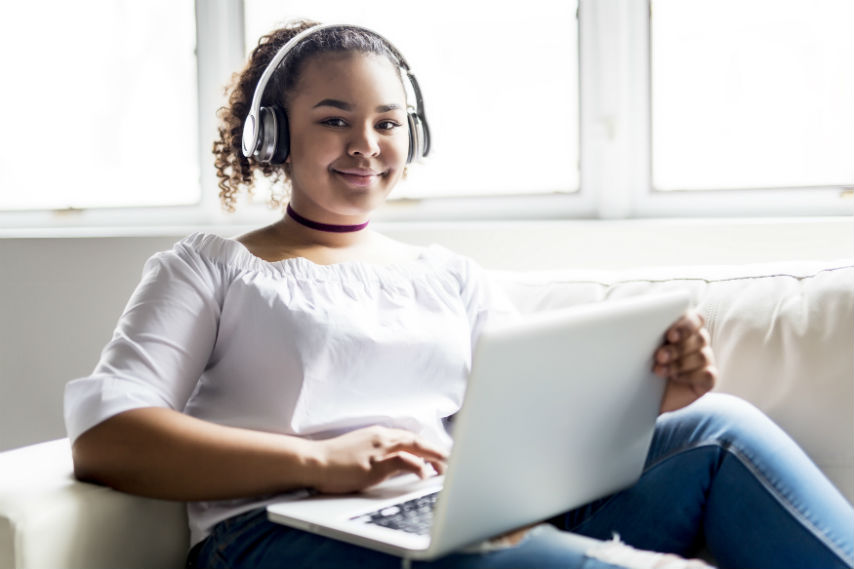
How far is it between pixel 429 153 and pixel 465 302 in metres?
0.26

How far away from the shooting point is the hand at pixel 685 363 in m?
0.99

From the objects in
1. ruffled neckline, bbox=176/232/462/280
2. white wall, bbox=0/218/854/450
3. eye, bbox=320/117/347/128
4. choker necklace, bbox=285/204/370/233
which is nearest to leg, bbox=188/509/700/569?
ruffled neckline, bbox=176/232/462/280

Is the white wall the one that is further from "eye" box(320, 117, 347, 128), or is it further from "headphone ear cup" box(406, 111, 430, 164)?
"eye" box(320, 117, 347, 128)

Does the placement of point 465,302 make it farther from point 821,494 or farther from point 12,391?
point 12,391

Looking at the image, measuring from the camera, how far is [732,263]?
173 centimetres

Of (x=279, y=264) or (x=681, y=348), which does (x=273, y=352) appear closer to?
(x=279, y=264)

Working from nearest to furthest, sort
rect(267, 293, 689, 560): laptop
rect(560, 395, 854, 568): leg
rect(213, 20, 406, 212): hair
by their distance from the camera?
rect(267, 293, 689, 560): laptop
rect(560, 395, 854, 568): leg
rect(213, 20, 406, 212): hair

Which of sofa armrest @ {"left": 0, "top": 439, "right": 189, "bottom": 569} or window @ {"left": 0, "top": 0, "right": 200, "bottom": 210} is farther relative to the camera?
window @ {"left": 0, "top": 0, "right": 200, "bottom": 210}

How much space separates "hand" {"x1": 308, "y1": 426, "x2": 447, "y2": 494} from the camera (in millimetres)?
1057

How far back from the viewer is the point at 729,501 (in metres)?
1.09

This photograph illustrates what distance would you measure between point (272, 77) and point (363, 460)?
2.10 feet

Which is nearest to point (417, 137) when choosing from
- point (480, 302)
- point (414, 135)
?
point (414, 135)

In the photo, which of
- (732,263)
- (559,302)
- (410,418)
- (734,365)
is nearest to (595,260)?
(732,263)

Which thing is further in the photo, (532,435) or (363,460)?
(363,460)
